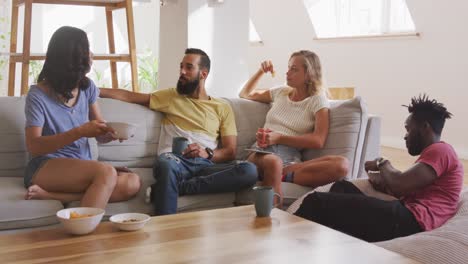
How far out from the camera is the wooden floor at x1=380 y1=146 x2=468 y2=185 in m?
5.11

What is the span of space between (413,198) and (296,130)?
948 mm

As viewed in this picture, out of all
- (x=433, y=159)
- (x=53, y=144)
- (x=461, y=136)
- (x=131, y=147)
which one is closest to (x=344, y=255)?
(x=433, y=159)

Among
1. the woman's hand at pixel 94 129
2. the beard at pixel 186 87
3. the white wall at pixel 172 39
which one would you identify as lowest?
the woman's hand at pixel 94 129

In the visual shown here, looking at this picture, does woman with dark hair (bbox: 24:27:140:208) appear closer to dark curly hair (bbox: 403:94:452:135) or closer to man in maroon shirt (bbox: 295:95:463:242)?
man in maroon shirt (bbox: 295:95:463:242)

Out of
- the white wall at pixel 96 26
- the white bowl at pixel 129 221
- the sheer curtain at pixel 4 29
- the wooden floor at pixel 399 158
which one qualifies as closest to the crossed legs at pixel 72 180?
the white bowl at pixel 129 221

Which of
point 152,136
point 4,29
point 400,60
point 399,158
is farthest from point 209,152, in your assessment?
point 4,29

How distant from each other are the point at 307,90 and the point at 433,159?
1.16 metres

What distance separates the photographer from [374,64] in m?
6.39

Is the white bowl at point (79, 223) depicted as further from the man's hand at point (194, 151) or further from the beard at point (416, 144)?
the beard at point (416, 144)

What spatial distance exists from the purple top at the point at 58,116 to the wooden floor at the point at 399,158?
325cm

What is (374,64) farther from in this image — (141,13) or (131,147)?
(131,147)

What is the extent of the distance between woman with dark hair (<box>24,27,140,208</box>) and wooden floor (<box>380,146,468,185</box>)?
327cm

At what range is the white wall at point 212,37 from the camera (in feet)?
12.7

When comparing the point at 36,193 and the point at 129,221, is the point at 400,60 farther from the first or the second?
the point at 129,221
